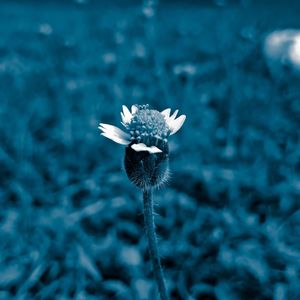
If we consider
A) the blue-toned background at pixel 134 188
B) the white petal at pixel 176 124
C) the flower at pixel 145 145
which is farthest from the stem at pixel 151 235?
the blue-toned background at pixel 134 188

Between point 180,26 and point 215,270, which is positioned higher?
point 180,26

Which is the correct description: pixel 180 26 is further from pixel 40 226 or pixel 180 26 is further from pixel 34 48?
pixel 40 226

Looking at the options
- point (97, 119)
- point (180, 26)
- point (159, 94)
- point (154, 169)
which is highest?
point (180, 26)

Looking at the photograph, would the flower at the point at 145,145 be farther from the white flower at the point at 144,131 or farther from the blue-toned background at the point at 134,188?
the blue-toned background at the point at 134,188

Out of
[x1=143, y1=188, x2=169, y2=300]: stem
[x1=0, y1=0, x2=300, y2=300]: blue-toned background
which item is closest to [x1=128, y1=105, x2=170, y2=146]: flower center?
[x1=143, y1=188, x2=169, y2=300]: stem

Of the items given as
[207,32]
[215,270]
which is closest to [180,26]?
[207,32]

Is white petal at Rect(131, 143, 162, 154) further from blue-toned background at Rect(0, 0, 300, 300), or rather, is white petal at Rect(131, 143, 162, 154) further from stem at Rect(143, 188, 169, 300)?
blue-toned background at Rect(0, 0, 300, 300)
